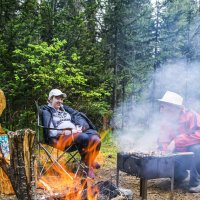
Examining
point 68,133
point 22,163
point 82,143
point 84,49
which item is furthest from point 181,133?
point 84,49

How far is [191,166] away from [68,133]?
69.2 inches

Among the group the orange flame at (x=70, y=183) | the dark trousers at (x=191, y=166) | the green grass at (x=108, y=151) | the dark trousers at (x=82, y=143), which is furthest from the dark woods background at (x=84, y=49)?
the dark trousers at (x=191, y=166)

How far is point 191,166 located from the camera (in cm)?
414

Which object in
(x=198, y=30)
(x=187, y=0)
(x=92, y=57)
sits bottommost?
(x=92, y=57)

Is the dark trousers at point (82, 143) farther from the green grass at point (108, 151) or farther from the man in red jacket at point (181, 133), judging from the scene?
the green grass at point (108, 151)

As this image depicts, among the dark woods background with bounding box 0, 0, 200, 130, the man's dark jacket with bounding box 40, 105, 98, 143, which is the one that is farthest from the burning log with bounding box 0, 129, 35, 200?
the dark woods background with bounding box 0, 0, 200, 130

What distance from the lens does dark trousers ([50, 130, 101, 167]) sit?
4133mm

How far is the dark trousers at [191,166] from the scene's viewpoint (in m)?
4.10

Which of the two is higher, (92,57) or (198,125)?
(92,57)

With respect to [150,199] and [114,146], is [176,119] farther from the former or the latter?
[114,146]

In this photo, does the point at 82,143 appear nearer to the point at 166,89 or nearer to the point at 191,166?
the point at 191,166

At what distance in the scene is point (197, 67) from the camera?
14797 mm

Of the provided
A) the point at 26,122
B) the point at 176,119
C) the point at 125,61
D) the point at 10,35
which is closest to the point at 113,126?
the point at 125,61

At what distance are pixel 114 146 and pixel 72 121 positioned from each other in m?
3.02
